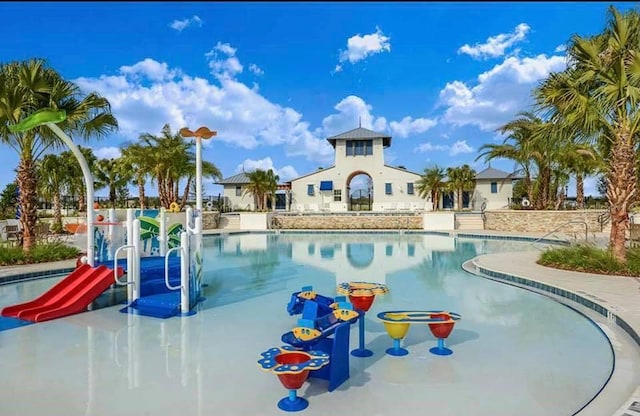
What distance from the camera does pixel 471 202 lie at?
38219mm

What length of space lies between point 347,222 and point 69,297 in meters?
21.3

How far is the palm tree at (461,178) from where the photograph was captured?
115ft

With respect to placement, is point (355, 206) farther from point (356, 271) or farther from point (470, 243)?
point (356, 271)

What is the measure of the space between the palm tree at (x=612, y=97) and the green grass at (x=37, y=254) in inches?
543

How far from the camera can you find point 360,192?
38.7 metres

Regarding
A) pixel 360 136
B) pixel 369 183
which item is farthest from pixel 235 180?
pixel 369 183

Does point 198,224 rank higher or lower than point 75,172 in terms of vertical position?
lower

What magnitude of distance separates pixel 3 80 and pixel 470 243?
17.5 metres

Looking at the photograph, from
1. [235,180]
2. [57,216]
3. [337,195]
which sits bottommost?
[57,216]

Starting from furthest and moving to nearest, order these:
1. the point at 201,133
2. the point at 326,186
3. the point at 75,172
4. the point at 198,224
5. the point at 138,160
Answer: the point at 326,186 < the point at 138,160 < the point at 75,172 < the point at 201,133 < the point at 198,224

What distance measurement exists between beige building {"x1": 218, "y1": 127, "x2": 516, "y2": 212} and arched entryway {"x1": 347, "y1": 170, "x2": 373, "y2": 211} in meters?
0.13

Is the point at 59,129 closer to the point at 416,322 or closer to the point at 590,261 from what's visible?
the point at 416,322

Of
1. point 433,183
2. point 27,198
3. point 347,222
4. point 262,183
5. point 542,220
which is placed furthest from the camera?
point 262,183

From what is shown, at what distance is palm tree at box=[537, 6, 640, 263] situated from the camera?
8859 millimetres
